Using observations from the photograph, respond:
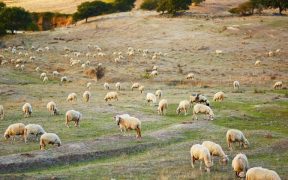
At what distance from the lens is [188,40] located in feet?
276

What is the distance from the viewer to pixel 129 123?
1172 inches

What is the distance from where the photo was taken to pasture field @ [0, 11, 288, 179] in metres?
24.1

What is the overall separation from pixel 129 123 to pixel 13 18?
228 feet

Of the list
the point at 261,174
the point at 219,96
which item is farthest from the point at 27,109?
the point at 261,174

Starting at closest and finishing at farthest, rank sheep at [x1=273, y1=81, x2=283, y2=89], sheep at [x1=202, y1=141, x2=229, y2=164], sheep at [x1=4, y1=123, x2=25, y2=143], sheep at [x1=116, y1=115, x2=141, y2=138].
→ sheep at [x1=202, y1=141, x2=229, y2=164]
sheep at [x1=4, y1=123, x2=25, y2=143]
sheep at [x1=116, y1=115, x2=141, y2=138]
sheep at [x1=273, y1=81, x2=283, y2=89]

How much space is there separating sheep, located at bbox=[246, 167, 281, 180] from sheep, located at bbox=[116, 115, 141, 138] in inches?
410

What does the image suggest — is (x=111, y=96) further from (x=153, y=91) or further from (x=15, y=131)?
(x=15, y=131)

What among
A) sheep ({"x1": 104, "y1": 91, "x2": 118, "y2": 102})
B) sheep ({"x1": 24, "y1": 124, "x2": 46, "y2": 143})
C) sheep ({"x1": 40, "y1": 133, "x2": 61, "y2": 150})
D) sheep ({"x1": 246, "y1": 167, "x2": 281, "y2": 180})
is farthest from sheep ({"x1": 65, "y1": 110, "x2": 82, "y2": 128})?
sheep ({"x1": 246, "y1": 167, "x2": 281, "y2": 180})

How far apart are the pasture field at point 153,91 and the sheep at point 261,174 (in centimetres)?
164

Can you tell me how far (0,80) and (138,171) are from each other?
3489 cm

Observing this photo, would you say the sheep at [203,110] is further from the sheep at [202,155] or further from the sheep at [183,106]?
the sheep at [202,155]

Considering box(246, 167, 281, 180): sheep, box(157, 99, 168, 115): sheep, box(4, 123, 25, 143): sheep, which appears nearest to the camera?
box(246, 167, 281, 180): sheep

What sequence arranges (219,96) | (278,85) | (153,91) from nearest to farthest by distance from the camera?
(219,96) < (153,91) < (278,85)

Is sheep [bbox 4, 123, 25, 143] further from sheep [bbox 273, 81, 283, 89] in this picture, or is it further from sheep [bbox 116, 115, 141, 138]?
sheep [bbox 273, 81, 283, 89]
